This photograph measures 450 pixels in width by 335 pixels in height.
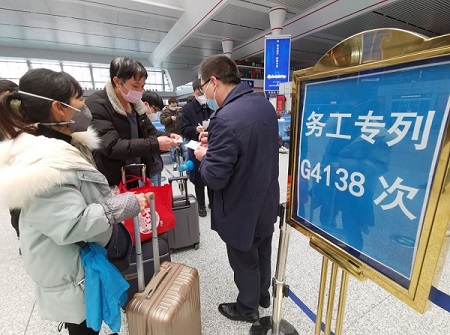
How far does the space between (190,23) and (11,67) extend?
32.5ft

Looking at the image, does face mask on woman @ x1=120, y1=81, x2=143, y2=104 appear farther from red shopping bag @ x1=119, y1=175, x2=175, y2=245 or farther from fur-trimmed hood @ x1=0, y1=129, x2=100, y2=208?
fur-trimmed hood @ x1=0, y1=129, x2=100, y2=208

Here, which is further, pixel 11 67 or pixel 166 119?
pixel 11 67

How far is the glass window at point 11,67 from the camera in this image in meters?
11.0

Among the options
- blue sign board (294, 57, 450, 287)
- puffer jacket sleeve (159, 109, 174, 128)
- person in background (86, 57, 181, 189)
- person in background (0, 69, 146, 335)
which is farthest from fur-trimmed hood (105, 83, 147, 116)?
puffer jacket sleeve (159, 109, 174, 128)

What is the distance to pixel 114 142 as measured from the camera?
4.70ft

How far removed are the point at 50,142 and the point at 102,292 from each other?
0.59 meters

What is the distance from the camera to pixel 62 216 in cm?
76

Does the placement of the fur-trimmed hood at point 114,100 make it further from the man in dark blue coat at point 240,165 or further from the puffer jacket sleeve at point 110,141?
the man in dark blue coat at point 240,165

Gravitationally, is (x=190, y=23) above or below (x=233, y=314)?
above

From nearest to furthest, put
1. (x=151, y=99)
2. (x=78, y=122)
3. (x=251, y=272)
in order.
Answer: (x=78, y=122) → (x=251, y=272) → (x=151, y=99)

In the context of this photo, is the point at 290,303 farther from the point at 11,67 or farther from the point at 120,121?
the point at 11,67

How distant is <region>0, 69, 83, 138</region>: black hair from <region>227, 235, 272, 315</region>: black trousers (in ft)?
3.46

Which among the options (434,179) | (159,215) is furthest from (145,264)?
(434,179)

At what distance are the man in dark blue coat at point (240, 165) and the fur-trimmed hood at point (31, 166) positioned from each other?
54cm
